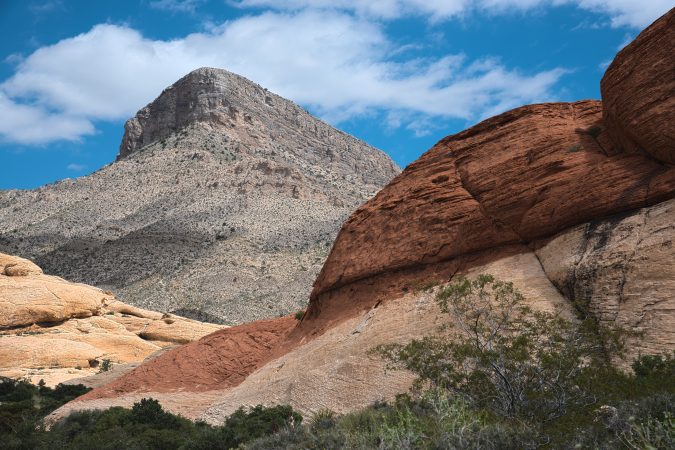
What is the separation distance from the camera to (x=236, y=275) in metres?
74.6

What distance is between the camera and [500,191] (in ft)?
63.6

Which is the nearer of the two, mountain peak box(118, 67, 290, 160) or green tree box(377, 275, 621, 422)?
green tree box(377, 275, 621, 422)

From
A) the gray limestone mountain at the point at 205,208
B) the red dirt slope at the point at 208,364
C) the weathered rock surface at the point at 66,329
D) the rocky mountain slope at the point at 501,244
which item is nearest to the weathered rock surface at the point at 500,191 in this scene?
the rocky mountain slope at the point at 501,244

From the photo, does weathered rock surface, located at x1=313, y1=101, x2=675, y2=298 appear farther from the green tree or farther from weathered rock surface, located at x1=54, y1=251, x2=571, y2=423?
the green tree

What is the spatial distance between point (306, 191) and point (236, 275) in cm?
4030

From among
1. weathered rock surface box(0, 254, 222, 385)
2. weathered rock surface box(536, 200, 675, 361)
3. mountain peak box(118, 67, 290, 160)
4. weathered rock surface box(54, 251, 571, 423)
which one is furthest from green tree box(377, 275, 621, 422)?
mountain peak box(118, 67, 290, 160)

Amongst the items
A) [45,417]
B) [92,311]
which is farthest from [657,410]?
[92,311]

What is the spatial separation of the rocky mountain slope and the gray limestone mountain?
40.7 metres

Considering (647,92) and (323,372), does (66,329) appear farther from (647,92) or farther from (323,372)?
(647,92)

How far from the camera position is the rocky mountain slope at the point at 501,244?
47.9 feet

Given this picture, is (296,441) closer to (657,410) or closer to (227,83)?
(657,410)

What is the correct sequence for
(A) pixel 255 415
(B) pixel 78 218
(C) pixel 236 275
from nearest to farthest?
(A) pixel 255 415, (C) pixel 236 275, (B) pixel 78 218

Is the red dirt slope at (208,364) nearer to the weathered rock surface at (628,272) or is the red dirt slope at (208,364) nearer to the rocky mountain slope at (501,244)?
the rocky mountain slope at (501,244)

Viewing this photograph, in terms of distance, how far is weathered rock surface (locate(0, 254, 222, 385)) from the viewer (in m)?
34.0
